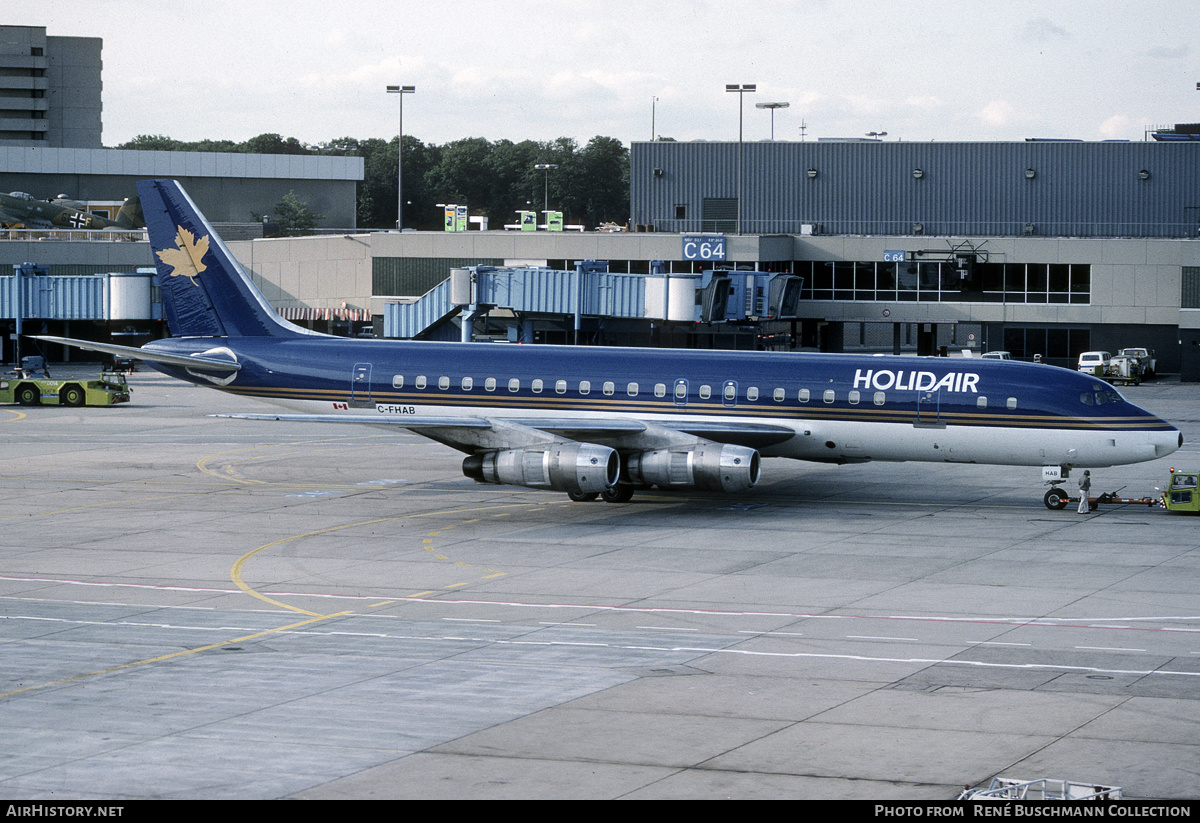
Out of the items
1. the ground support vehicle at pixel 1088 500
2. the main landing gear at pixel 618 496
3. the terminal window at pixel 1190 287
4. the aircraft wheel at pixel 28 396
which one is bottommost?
the main landing gear at pixel 618 496

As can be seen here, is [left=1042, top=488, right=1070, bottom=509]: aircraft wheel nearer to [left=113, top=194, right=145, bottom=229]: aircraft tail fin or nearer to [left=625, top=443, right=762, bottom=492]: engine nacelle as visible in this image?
[left=625, top=443, right=762, bottom=492]: engine nacelle

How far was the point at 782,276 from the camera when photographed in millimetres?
92562

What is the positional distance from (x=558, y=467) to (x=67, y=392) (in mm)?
45831

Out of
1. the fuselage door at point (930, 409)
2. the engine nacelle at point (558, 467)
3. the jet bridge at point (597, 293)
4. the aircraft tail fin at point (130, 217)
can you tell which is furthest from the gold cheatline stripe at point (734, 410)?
the aircraft tail fin at point (130, 217)

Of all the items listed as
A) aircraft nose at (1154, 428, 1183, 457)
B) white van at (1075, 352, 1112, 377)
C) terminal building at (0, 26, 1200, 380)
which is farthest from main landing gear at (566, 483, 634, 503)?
white van at (1075, 352, 1112, 377)

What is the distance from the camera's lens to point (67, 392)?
7506cm

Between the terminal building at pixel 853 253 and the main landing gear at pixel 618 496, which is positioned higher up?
the terminal building at pixel 853 253

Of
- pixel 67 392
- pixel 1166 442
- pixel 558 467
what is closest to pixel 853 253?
pixel 67 392

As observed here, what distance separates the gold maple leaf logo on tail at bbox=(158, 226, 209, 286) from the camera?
158ft

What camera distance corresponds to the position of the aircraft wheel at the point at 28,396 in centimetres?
7544

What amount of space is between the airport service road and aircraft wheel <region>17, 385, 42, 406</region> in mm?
30992

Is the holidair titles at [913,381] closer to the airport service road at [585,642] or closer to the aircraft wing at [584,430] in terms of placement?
the aircraft wing at [584,430]

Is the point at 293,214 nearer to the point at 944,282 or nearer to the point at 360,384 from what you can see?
the point at 944,282

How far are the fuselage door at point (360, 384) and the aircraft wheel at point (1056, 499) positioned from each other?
21.4 meters
